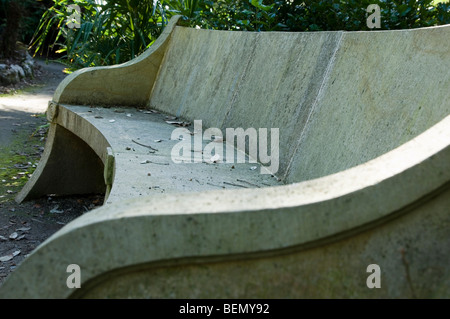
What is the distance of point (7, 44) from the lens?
13.9 m

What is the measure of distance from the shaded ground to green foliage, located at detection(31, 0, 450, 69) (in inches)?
46.1

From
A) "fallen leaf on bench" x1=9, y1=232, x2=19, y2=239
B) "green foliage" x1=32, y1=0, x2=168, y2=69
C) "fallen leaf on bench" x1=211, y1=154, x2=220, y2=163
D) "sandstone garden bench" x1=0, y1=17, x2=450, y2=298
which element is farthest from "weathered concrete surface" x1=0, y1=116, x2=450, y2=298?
"green foliage" x1=32, y1=0, x2=168, y2=69

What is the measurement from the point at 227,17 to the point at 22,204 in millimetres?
2721

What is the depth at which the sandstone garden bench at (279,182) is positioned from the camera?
1.28m

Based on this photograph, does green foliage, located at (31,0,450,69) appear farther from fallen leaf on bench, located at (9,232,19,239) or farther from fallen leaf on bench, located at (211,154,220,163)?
fallen leaf on bench, located at (9,232,19,239)

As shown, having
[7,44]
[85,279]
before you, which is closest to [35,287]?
[85,279]

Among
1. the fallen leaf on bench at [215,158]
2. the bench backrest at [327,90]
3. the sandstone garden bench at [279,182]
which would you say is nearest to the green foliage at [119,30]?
the sandstone garden bench at [279,182]

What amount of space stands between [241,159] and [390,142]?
1.28 metres

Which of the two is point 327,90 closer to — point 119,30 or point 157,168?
point 157,168

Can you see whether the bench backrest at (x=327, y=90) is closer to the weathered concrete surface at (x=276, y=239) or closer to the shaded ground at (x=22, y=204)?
the weathered concrete surface at (x=276, y=239)

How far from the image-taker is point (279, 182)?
2961mm

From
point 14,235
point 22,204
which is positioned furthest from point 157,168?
point 22,204

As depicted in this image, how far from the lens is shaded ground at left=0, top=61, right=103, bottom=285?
168 inches
